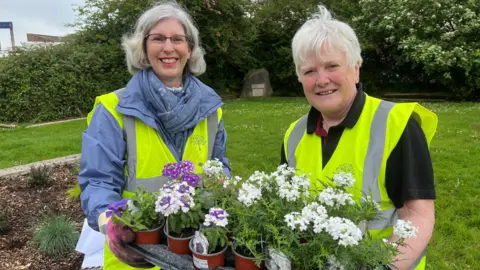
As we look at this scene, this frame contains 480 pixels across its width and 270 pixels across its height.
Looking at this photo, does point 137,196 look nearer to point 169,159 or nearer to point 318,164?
point 169,159

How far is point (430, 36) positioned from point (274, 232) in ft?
54.2

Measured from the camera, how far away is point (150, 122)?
221cm

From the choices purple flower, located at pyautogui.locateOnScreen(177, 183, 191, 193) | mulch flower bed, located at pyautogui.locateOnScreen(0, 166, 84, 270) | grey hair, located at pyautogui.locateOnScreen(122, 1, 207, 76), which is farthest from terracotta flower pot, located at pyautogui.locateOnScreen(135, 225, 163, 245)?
mulch flower bed, located at pyautogui.locateOnScreen(0, 166, 84, 270)

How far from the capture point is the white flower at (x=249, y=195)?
1.48m

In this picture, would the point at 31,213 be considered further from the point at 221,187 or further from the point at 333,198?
the point at 333,198

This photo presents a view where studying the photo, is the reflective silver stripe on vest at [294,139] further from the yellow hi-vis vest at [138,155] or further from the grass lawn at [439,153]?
the grass lawn at [439,153]

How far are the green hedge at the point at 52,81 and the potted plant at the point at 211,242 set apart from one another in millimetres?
13036

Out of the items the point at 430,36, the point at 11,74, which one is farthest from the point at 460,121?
the point at 11,74

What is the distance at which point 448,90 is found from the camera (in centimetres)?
1700

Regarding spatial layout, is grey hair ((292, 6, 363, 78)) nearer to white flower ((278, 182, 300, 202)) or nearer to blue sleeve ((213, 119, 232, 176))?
white flower ((278, 182, 300, 202))

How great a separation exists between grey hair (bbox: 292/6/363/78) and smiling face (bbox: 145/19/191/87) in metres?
0.76

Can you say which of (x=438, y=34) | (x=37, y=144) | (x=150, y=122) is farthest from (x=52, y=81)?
(x=438, y=34)

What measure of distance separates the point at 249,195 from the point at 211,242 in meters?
0.23

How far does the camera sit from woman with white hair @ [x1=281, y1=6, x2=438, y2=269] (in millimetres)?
1710
